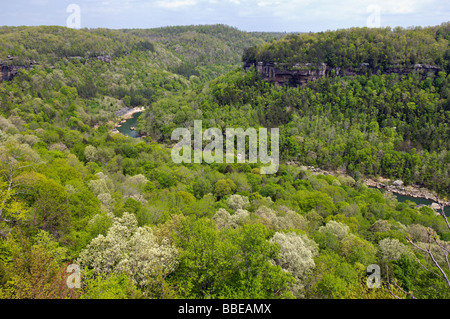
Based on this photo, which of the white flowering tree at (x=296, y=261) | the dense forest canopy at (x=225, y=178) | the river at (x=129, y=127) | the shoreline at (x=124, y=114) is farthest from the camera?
the shoreline at (x=124, y=114)

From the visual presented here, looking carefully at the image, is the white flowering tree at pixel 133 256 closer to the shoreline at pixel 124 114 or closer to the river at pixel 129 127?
the river at pixel 129 127

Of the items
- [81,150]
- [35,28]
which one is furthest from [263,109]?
[35,28]

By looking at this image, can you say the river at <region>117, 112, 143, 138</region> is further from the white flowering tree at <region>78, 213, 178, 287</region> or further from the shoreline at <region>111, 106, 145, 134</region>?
the white flowering tree at <region>78, 213, 178, 287</region>

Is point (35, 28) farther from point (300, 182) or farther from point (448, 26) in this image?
point (448, 26)

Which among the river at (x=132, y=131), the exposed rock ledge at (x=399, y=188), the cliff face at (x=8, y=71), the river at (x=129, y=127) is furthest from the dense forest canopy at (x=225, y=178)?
the river at (x=132, y=131)

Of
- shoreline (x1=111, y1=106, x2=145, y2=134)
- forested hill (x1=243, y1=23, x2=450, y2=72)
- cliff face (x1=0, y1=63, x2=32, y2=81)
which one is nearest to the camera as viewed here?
forested hill (x1=243, y1=23, x2=450, y2=72)

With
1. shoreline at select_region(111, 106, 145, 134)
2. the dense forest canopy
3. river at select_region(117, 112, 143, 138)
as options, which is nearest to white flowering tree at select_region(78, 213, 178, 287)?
the dense forest canopy
